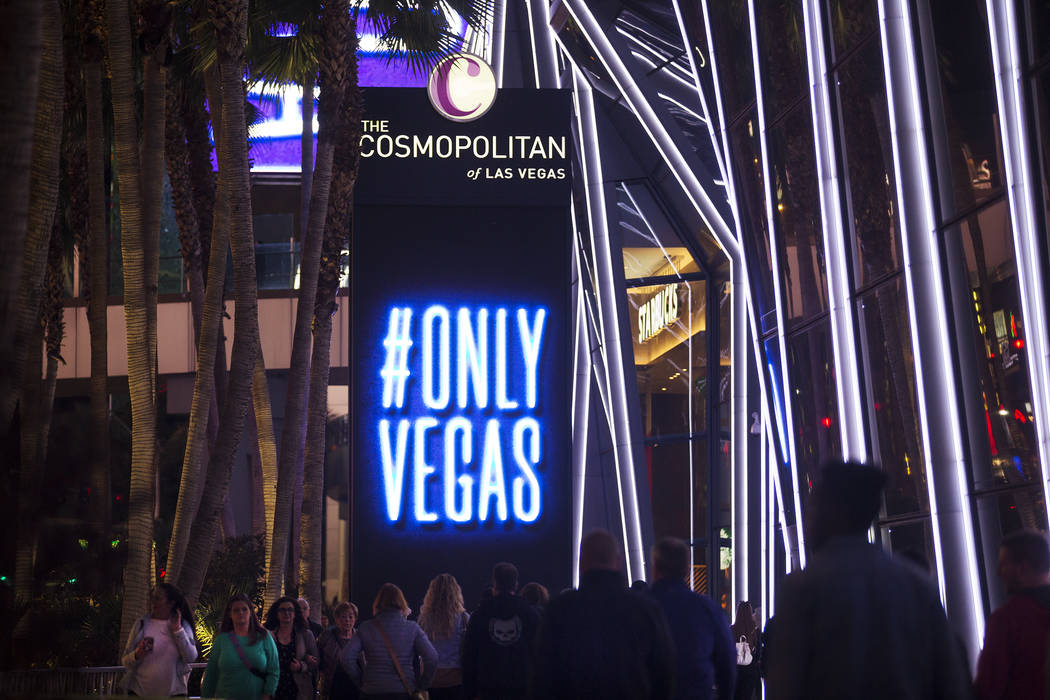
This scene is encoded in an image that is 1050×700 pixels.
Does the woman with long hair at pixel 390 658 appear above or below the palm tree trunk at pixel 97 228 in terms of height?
below

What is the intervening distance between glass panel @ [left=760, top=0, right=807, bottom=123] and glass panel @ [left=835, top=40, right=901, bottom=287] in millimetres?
1297

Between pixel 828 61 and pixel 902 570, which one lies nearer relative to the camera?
pixel 902 570

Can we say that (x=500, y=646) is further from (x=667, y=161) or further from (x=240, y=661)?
(x=667, y=161)

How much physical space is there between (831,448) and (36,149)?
9.14 meters

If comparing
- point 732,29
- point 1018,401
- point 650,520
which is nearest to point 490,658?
point 1018,401

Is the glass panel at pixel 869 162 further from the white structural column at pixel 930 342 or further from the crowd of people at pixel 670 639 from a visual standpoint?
the crowd of people at pixel 670 639

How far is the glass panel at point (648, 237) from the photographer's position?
103 ft

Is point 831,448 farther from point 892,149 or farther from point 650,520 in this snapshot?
point 650,520

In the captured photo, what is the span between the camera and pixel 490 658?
9.44 m

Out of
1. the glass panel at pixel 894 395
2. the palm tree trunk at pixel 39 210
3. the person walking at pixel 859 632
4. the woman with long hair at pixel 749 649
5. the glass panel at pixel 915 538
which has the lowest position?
the woman with long hair at pixel 749 649

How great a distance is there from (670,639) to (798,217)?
1104 centimetres

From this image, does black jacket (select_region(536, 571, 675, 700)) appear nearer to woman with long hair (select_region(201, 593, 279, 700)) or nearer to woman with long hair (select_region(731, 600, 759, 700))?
woman with long hair (select_region(201, 593, 279, 700))

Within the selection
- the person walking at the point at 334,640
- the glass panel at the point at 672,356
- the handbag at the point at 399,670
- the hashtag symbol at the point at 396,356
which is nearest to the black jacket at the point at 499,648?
the handbag at the point at 399,670

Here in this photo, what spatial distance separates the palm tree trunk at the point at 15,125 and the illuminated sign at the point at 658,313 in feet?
80.1
